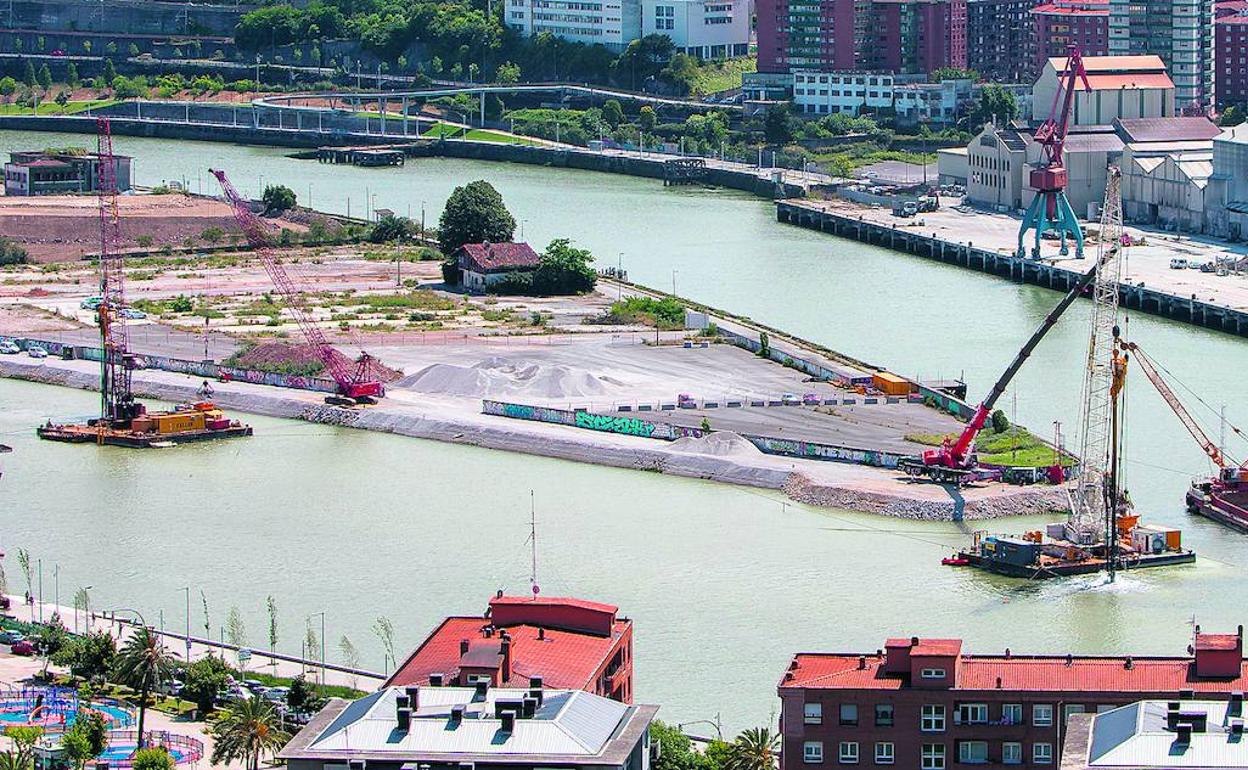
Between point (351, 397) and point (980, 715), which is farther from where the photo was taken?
point (351, 397)

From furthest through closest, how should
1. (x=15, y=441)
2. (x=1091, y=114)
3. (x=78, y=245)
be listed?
(x=1091, y=114)
(x=78, y=245)
(x=15, y=441)

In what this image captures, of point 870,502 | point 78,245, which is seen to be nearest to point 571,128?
point 78,245

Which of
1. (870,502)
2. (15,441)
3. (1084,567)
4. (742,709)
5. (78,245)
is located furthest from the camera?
(78,245)

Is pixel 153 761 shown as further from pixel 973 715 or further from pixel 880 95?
pixel 880 95

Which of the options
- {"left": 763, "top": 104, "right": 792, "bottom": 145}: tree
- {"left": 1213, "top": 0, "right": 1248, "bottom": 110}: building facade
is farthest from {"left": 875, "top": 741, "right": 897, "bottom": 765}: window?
{"left": 763, "top": 104, "right": 792, "bottom": 145}: tree

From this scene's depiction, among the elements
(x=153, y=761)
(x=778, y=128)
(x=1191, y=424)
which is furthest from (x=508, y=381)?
(x=778, y=128)

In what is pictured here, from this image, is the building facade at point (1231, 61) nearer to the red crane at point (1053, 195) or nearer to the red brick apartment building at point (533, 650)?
the red crane at point (1053, 195)

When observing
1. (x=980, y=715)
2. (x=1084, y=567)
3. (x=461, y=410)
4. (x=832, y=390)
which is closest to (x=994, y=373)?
(x=832, y=390)

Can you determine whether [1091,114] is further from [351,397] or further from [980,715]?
[980,715]

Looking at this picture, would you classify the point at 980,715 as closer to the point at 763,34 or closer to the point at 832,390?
the point at 832,390
